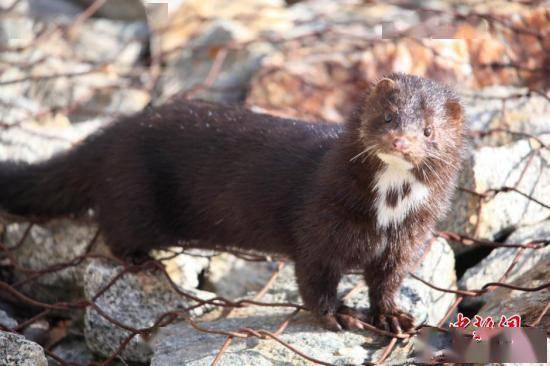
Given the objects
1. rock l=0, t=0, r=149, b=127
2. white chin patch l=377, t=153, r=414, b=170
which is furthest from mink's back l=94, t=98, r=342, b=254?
rock l=0, t=0, r=149, b=127

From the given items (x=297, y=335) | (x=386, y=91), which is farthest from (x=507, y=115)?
(x=297, y=335)

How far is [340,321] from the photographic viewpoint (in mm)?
3219

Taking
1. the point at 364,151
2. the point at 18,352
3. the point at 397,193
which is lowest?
the point at 18,352

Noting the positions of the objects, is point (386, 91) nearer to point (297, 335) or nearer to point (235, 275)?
point (297, 335)

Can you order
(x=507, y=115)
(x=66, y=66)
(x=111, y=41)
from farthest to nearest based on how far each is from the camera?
(x=111, y=41)
(x=66, y=66)
(x=507, y=115)

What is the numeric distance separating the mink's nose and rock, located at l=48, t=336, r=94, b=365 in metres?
1.66

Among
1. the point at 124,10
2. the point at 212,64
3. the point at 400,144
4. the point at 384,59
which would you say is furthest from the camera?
the point at 124,10

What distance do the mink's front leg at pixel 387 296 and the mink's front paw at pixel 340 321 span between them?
79 millimetres

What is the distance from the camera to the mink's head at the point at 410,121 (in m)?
2.72

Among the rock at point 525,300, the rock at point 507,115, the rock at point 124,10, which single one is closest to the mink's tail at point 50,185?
the rock at point 525,300

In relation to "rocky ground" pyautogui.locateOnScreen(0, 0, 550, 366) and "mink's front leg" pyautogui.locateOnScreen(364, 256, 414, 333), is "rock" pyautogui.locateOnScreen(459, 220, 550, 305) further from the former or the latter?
"mink's front leg" pyautogui.locateOnScreen(364, 256, 414, 333)

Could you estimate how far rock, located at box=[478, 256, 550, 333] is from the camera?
2908 millimetres

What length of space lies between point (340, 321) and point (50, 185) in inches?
61.1

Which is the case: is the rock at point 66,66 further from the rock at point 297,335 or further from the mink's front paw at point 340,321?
the mink's front paw at point 340,321
